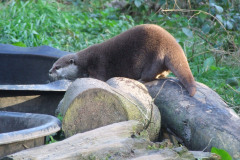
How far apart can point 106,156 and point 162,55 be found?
160cm

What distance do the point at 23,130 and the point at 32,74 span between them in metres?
1.99

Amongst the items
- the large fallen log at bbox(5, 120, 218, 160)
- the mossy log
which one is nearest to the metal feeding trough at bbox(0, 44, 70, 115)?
the mossy log

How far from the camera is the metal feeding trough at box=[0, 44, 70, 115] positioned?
3.33 meters

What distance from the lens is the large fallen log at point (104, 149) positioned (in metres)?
2.06

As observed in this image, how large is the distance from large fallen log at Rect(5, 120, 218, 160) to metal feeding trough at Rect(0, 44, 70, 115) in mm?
1043

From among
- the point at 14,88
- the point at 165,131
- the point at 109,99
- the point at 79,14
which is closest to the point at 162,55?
the point at 165,131

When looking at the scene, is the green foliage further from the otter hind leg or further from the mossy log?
the mossy log

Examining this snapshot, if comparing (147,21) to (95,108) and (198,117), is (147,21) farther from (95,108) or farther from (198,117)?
(95,108)

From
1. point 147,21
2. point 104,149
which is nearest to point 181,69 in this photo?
point 104,149

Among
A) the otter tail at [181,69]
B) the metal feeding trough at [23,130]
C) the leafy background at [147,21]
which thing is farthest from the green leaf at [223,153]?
the leafy background at [147,21]

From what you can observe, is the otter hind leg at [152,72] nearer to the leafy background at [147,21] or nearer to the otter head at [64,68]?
the leafy background at [147,21]

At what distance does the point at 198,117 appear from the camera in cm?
291

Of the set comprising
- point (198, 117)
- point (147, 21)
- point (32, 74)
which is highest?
point (198, 117)

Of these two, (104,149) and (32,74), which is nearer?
(104,149)
